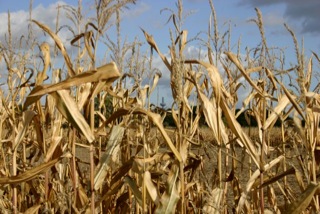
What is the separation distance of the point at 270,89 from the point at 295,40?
1642 millimetres

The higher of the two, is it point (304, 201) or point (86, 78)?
point (86, 78)

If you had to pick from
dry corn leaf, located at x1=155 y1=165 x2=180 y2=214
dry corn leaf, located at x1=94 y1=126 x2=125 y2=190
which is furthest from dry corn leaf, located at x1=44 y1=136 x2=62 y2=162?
dry corn leaf, located at x1=155 y1=165 x2=180 y2=214

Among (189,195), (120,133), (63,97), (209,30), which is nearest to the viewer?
(63,97)

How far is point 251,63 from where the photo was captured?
14.8 ft

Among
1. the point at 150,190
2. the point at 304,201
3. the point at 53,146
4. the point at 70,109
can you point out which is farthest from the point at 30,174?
the point at 304,201

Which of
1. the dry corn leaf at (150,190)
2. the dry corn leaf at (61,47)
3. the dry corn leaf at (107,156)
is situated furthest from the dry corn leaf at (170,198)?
the dry corn leaf at (61,47)

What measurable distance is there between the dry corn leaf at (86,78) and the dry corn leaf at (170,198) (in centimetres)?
69

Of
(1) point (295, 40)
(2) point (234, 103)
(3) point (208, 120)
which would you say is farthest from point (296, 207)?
(2) point (234, 103)

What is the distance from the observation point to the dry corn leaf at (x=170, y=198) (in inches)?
110

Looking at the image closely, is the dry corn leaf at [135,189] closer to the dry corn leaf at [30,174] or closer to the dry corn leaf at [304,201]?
the dry corn leaf at [30,174]

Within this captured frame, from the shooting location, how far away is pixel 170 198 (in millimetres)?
2820

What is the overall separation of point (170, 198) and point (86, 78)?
0.83 metres

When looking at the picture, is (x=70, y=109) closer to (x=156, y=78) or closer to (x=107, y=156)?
(x=107, y=156)

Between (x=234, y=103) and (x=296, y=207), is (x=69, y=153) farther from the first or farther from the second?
(x=234, y=103)
